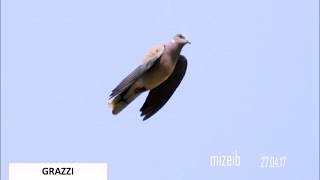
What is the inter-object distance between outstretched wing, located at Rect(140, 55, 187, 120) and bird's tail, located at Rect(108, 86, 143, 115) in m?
0.35

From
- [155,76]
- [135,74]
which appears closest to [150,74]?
[155,76]

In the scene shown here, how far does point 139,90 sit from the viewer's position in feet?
21.0

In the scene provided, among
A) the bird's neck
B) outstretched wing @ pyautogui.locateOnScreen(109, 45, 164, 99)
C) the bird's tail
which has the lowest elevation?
the bird's tail

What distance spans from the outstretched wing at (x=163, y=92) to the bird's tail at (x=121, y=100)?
13.6 inches

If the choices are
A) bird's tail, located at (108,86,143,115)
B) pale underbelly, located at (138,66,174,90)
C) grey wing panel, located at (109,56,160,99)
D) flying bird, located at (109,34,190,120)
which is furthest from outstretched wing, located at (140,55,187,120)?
grey wing panel, located at (109,56,160,99)

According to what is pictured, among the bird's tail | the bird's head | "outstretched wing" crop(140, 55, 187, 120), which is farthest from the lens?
"outstretched wing" crop(140, 55, 187, 120)

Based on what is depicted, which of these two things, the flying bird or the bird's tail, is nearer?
the flying bird

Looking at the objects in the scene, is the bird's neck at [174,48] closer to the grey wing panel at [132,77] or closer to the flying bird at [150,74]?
the flying bird at [150,74]

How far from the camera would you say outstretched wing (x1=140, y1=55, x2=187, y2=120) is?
22.5 ft

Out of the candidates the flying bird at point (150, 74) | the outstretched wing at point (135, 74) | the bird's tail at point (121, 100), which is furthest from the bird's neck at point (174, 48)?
the bird's tail at point (121, 100)

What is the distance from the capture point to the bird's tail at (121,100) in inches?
254

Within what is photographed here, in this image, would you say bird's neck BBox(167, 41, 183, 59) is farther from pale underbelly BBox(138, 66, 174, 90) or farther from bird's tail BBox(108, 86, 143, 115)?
bird's tail BBox(108, 86, 143, 115)

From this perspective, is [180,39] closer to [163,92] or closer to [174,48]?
[174,48]

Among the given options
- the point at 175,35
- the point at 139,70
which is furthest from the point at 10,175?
the point at 175,35
